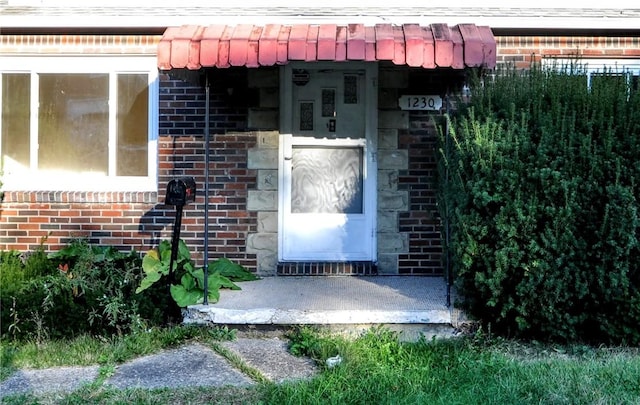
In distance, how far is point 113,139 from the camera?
6918mm

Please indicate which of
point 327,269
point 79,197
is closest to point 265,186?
point 327,269

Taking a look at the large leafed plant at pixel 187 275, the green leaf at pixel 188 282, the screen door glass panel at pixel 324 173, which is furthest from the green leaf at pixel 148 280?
the screen door glass panel at pixel 324 173

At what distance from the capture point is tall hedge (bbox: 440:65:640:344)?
15.0 ft

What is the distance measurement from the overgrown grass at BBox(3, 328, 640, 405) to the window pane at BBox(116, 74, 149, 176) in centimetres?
240

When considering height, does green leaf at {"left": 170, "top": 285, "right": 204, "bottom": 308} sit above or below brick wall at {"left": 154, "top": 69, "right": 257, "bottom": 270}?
below

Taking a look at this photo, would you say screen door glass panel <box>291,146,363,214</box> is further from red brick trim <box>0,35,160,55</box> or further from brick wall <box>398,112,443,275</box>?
red brick trim <box>0,35,160,55</box>

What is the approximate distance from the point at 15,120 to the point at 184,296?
3276mm

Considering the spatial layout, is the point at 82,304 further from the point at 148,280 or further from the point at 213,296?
the point at 213,296

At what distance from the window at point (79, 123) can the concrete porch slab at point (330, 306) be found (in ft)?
6.77

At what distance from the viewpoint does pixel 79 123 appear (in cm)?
698

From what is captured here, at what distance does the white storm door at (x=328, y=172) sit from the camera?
6.80 meters

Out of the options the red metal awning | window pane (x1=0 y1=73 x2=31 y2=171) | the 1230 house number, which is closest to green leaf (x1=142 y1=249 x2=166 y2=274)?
the red metal awning

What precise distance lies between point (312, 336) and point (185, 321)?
1140 mm

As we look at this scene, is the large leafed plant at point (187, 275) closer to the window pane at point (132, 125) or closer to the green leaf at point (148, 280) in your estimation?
the green leaf at point (148, 280)
